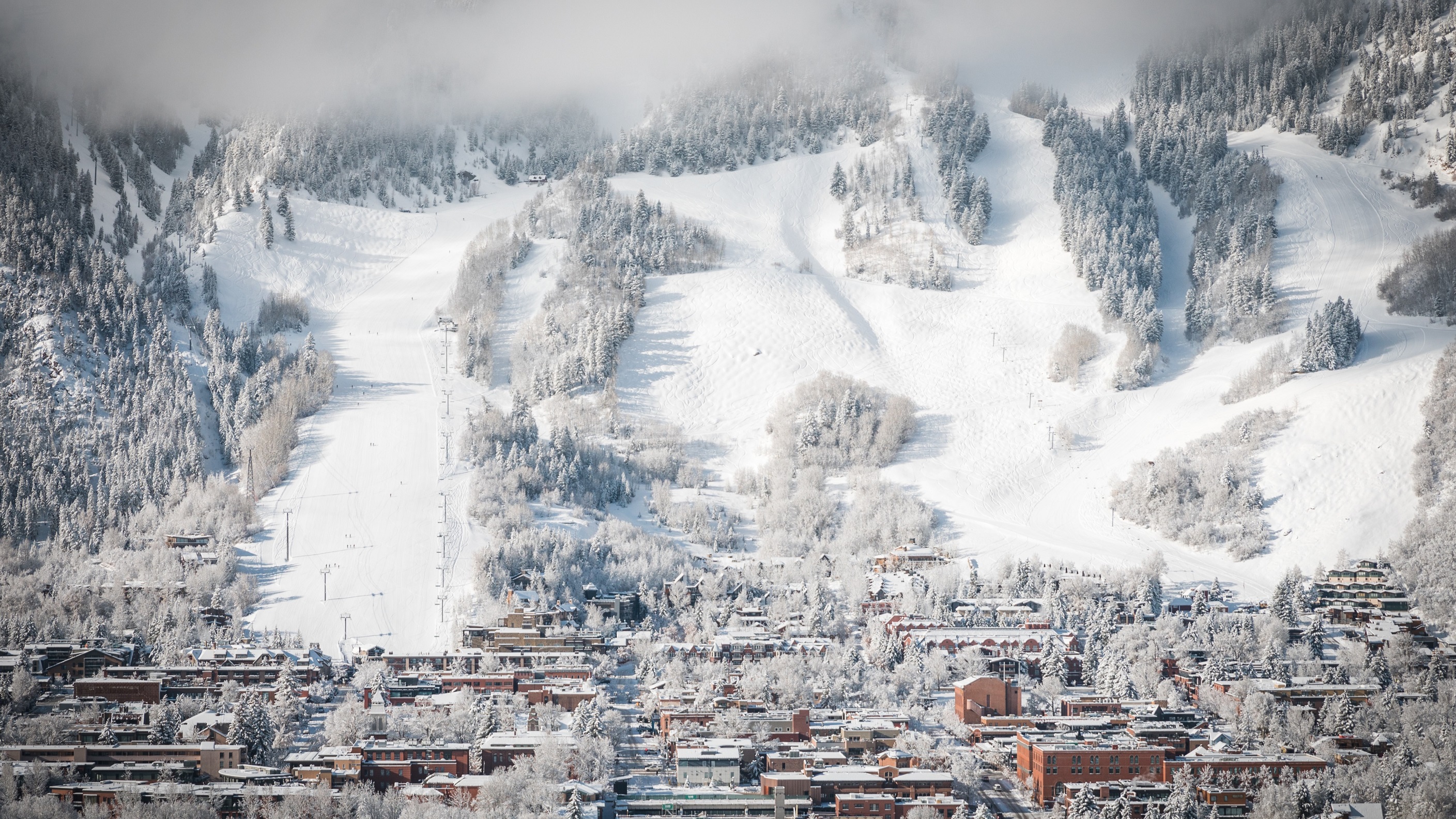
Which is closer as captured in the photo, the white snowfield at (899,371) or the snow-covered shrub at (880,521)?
the white snowfield at (899,371)

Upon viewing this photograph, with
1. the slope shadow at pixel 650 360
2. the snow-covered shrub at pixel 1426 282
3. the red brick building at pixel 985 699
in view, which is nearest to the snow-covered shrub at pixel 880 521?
the slope shadow at pixel 650 360

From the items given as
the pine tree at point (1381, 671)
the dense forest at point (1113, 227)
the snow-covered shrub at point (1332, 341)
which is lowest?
the pine tree at point (1381, 671)

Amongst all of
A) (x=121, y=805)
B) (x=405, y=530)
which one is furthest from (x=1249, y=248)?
(x=121, y=805)

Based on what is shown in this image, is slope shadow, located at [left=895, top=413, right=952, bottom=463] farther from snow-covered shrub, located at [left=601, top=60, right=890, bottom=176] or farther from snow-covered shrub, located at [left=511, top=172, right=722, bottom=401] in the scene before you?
snow-covered shrub, located at [left=601, top=60, right=890, bottom=176]

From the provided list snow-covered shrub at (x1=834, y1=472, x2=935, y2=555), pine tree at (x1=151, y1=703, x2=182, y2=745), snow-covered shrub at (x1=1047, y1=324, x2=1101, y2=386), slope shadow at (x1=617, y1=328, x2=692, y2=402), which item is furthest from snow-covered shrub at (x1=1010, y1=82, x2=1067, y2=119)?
pine tree at (x1=151, y1=703, x2=182, y2=745)

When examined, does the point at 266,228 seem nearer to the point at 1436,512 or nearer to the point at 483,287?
the point at 483,287

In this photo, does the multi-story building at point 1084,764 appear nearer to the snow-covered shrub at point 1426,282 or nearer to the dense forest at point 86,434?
the dense forest at point 86,434

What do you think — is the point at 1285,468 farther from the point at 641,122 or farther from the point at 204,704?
the point at 641,122
